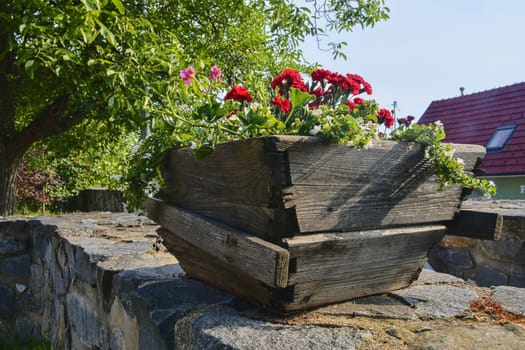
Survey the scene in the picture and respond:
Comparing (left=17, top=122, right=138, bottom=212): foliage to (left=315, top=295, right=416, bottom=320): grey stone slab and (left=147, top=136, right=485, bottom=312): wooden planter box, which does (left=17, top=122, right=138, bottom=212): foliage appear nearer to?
(left=147, top=136, right=485, bottom=312): wooden planter box

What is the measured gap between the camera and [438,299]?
1.55 metres

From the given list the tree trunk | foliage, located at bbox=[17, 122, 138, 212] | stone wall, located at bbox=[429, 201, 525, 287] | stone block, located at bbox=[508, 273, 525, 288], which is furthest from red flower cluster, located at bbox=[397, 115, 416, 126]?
foliage, located at bbox=[17, 122, 138, 212]

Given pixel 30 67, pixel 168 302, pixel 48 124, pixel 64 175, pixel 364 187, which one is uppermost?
pixel 30 67

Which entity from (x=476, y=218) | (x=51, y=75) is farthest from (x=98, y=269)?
(x=51, y=75)

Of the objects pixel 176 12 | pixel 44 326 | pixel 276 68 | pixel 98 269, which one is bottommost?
pixel 44 326

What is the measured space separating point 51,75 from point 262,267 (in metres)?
4.61

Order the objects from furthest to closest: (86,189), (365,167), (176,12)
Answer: (86,189) → (176,12) → (365,167)

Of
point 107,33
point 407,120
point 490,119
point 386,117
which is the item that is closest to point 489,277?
point 407,120

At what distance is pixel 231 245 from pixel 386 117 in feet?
2.09

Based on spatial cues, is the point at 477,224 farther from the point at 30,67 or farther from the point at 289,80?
the point at 30,67

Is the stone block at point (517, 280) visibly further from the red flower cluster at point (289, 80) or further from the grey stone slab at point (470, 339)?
the red flower cluster at point (289, 80)

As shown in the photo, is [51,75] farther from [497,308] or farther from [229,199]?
[497,308]

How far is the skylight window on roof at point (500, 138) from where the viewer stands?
39.0 ft

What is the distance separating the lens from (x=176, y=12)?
5.97 meters
